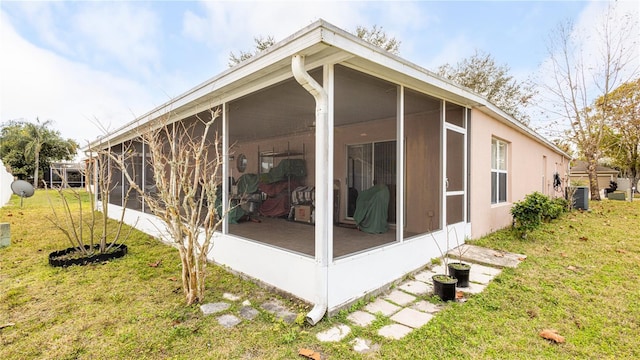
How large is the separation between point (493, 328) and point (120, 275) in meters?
4.36

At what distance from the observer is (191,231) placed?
114 inches

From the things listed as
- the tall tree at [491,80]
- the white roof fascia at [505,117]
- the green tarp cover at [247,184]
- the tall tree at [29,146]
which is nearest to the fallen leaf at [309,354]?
the white roof fascia at [505,117]

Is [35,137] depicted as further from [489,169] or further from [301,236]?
[489,169]

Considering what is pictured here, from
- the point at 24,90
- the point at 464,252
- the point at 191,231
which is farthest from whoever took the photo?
the point at 24,90

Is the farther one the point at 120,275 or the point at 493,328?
the point at 120,275

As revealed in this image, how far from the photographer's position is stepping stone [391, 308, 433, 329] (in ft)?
8.73

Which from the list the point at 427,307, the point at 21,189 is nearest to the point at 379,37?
the point at 427,307

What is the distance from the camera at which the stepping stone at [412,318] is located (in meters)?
2.66

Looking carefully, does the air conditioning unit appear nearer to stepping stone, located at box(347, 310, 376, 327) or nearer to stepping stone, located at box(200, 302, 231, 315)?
stepping stone, located at box(347, 310, 376, 327)

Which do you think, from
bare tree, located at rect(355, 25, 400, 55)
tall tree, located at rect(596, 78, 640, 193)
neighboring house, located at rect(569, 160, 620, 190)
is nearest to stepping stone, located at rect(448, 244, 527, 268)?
bare tree, located at rect(355, 25, 400, 55)

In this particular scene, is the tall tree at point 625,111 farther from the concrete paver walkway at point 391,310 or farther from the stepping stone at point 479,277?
the concrete paver walkway at point 391,310

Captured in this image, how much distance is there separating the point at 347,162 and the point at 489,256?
2.66 metres

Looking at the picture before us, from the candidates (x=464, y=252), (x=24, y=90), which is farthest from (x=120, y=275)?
(x=24, y=90)

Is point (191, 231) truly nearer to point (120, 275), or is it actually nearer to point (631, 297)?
point (120, 275)
